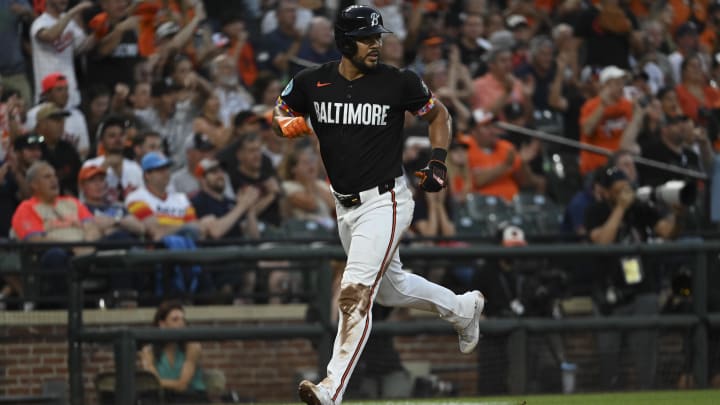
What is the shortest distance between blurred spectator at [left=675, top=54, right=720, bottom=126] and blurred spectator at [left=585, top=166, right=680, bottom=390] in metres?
3.98

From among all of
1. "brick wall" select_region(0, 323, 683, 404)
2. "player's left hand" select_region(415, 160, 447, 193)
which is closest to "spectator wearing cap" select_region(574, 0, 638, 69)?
"brick wall" select_region(0, 323, 683, 404)

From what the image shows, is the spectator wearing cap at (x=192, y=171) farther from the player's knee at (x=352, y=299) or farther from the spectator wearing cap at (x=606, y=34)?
the spectator wearing cap at (x=606, y=34)

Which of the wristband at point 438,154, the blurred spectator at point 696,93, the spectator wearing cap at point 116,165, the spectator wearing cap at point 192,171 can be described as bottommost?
the blurred spectator at point 696,93

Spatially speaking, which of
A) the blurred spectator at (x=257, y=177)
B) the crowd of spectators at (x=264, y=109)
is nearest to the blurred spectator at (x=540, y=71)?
the crowd of spectators at (x=264, y=109)

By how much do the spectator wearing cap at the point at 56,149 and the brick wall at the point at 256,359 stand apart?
1767 mm

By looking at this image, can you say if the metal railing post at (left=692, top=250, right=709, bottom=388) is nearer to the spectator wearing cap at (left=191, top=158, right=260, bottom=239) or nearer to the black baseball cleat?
the spectator wearing cap at (left=191, top=158, right=260, bottom=239)

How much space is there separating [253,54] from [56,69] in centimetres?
287

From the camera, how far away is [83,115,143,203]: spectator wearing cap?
11898mm

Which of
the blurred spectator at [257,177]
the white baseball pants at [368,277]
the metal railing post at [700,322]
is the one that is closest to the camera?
the white baseball pants at [368,277]

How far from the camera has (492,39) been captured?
16.3m

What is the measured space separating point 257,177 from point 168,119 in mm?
1141

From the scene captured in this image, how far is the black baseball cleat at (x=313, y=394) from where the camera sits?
22.4 ft

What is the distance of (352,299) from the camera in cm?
732

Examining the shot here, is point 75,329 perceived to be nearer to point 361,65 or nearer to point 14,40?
point 14,40
